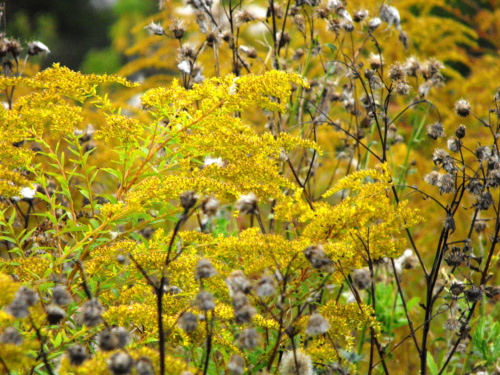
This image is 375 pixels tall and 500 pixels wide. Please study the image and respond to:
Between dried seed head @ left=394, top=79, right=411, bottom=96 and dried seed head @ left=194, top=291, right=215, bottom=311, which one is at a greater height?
dried seed head @ left=394, top=79, right=411, bottom=96

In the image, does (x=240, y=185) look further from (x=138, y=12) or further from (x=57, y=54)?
(x=57, y=54)

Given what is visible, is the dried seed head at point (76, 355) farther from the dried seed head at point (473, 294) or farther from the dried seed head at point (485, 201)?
the dried seed head at point (485, 201)

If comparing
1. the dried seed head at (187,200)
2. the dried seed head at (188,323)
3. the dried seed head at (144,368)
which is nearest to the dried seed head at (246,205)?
the dried seed head at (187,200)

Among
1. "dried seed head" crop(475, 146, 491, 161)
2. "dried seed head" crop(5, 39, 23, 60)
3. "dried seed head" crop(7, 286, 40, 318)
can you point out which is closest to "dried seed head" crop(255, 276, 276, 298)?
"dried seed head" crop(7, 286, 40, 318)

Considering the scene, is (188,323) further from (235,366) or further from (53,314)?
(53,314)

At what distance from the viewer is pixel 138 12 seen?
1248cm

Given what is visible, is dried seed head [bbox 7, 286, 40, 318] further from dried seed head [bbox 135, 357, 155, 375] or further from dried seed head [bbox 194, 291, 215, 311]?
dried seed head [bbox 194, 291, 215, 311]

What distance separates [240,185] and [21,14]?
14682mm

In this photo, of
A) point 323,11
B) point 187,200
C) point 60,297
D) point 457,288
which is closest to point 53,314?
point 60,297

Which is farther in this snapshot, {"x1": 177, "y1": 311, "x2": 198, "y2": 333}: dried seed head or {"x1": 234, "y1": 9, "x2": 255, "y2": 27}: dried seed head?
{"x1": 234, "y1": 9, "x2": 255, "y2": 27}: dried seed head

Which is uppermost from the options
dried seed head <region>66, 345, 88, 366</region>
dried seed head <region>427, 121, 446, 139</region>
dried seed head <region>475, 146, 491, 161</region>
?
dried seed head <region>427, 121, 446, 139</region>

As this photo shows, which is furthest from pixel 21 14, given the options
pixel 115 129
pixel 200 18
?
pixel 115 129

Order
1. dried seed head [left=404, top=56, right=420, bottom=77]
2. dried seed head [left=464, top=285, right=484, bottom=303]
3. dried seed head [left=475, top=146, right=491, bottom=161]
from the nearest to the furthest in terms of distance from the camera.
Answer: dried seed head [left=464, top=285, right=484, bottom=303] < dried seed head [left=475, top=146, right=491, bottom=161] < dried seed head [left=404, top=56, right=420, bottom=77]

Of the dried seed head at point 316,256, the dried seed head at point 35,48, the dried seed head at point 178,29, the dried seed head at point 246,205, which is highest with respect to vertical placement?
the dried seed head at point 178,29
